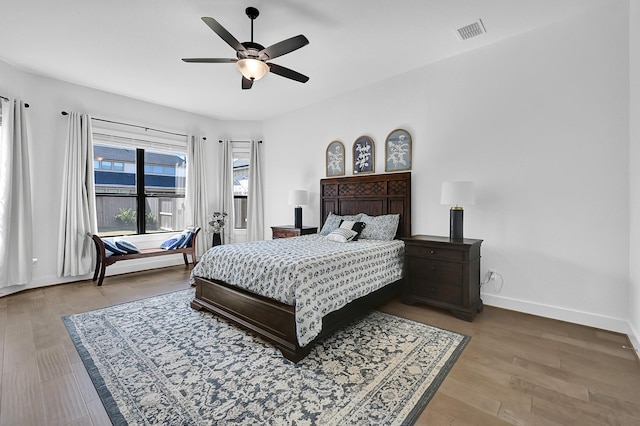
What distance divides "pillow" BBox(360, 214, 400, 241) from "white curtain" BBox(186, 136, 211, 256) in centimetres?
349

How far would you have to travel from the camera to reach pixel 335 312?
7.95 ft

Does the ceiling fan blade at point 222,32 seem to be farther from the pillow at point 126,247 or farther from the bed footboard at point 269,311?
the pillow at point 126,247

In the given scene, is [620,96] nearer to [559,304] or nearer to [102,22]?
[559,304]

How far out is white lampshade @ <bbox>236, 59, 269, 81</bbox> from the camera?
262 cm

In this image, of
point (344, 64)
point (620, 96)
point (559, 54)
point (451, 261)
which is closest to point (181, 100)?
point (344, 64)

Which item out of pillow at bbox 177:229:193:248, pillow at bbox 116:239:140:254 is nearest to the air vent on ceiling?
pillow at bbox 177:229:193:248

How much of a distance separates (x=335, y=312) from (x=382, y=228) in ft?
5.53

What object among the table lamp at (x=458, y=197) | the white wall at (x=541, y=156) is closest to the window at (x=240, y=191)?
the white wall at (x=541, y=156)

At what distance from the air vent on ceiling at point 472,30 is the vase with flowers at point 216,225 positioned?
4.93m

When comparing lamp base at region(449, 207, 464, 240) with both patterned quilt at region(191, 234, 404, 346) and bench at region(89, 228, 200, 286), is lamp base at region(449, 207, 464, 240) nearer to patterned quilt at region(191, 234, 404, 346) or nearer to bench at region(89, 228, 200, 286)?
patterned quilt at region(191, 234, 404, 346)

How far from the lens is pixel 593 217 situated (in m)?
2.69

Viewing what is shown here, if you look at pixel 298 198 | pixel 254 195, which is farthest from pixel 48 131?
pixel 298 198

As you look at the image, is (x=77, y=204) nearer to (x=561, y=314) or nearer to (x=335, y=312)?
(x=335, y=312)

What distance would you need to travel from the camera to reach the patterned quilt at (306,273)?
85.6 inches
